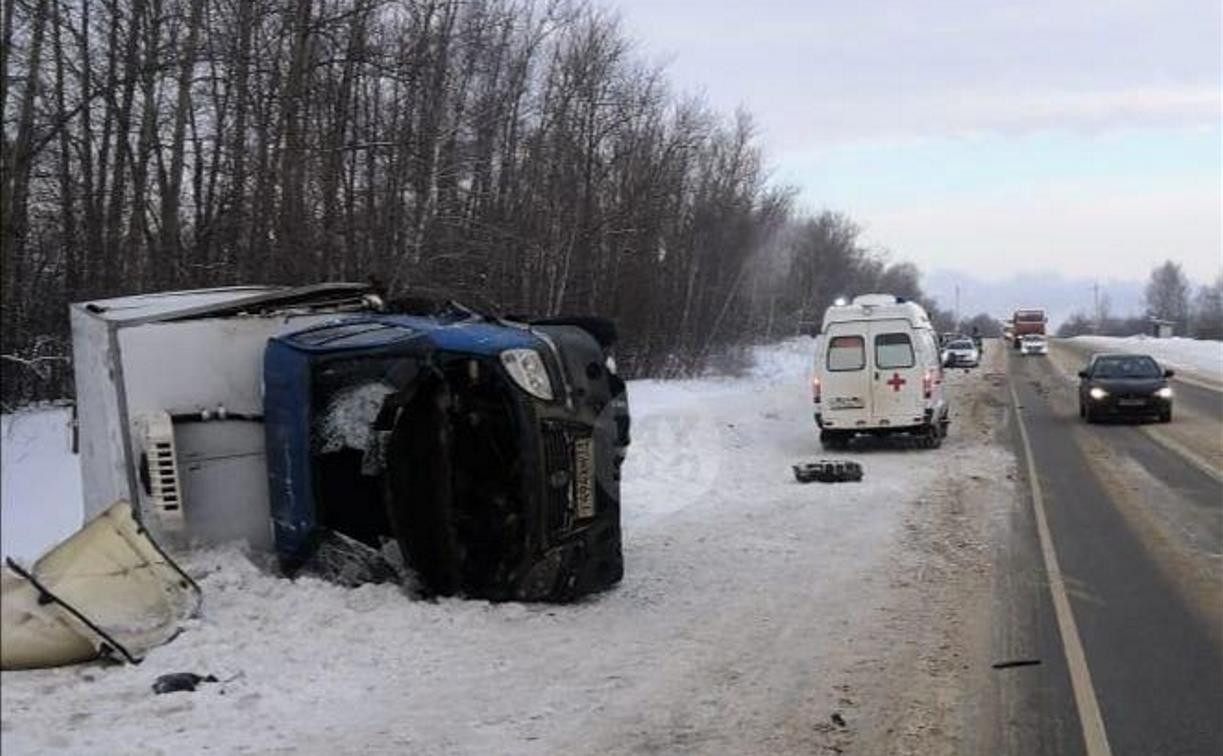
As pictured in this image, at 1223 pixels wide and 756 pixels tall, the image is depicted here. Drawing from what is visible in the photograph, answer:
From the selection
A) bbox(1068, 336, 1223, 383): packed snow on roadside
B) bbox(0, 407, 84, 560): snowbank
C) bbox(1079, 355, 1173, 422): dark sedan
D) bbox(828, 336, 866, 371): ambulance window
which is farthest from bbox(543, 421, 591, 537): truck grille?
bbox(1068, 336, 1223, 383): packed snow on roadside

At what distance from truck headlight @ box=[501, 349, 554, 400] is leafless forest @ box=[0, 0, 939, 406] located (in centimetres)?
263

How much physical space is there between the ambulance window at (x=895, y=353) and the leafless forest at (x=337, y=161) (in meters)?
6.85

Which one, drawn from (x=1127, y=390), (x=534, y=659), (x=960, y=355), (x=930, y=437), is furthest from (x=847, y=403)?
(x=960, y=355)

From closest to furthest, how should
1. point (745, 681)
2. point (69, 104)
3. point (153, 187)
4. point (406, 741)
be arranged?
point (406, 741) → point (745, 681) → point (69, 104) → point (153, 187)

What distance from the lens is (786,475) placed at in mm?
16141

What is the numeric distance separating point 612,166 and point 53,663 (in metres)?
33.5

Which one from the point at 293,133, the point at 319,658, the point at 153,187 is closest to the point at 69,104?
the point at 153,187

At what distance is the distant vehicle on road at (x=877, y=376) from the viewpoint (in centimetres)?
1900

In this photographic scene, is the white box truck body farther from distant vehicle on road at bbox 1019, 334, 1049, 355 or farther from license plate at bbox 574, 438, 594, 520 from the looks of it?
distant vehicle on road at bbox 1019, 334, 1049, 355

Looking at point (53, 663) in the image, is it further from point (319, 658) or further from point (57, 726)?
point (319, 658)

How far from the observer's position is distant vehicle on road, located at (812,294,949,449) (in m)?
19.0

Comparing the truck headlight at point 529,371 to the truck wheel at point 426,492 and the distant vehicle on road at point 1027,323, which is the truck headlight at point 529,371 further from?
the distant vehicle on road at point 1027,323

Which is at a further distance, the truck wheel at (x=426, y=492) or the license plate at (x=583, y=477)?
the license plate at (x=583, y=477)

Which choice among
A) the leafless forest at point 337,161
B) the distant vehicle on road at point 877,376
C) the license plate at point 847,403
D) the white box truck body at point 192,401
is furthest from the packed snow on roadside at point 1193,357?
the white box truck body at point 192,401
